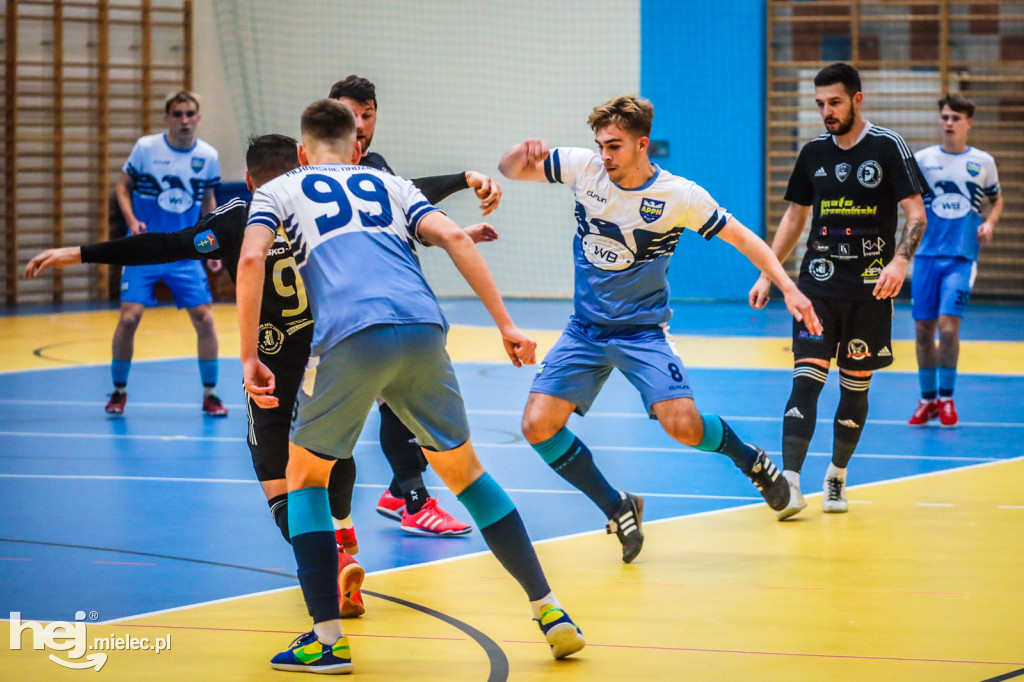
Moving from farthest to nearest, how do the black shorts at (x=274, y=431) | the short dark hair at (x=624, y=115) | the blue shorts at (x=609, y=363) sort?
1. the blue shorts at (x=609, y=363)
2. the short dark hair at (x=624, y=115)
3. the black shorts at (x=274, y=431)

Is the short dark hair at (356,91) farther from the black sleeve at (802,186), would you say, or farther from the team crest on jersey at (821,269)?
the team crest on jersey at (821,269)

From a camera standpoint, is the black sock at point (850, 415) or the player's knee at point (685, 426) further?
the black sock at point (850, 415)

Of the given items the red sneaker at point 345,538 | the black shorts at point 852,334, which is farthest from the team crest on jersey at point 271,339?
the black shorts at point 852,334

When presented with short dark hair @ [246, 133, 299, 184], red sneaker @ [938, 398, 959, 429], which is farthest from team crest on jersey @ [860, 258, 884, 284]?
short dark hair @ [246, 133, 299, 184]

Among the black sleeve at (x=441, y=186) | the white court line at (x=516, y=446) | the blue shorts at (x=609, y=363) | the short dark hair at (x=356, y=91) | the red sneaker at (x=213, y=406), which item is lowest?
the white court line at (x=516, y=446)

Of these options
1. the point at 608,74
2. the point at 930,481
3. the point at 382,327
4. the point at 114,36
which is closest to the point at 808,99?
the point at 608,74

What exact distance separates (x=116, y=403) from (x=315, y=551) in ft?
16.6

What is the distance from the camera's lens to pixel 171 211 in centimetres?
834

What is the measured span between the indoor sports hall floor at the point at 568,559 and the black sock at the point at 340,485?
30cm

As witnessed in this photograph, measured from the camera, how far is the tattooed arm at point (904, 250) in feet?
16.4

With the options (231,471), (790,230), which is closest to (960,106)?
(790,230)

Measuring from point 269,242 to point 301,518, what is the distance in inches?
29.5

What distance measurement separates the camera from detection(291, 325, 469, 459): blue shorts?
3184mm

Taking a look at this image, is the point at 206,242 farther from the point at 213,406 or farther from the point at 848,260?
the point at 213,406
